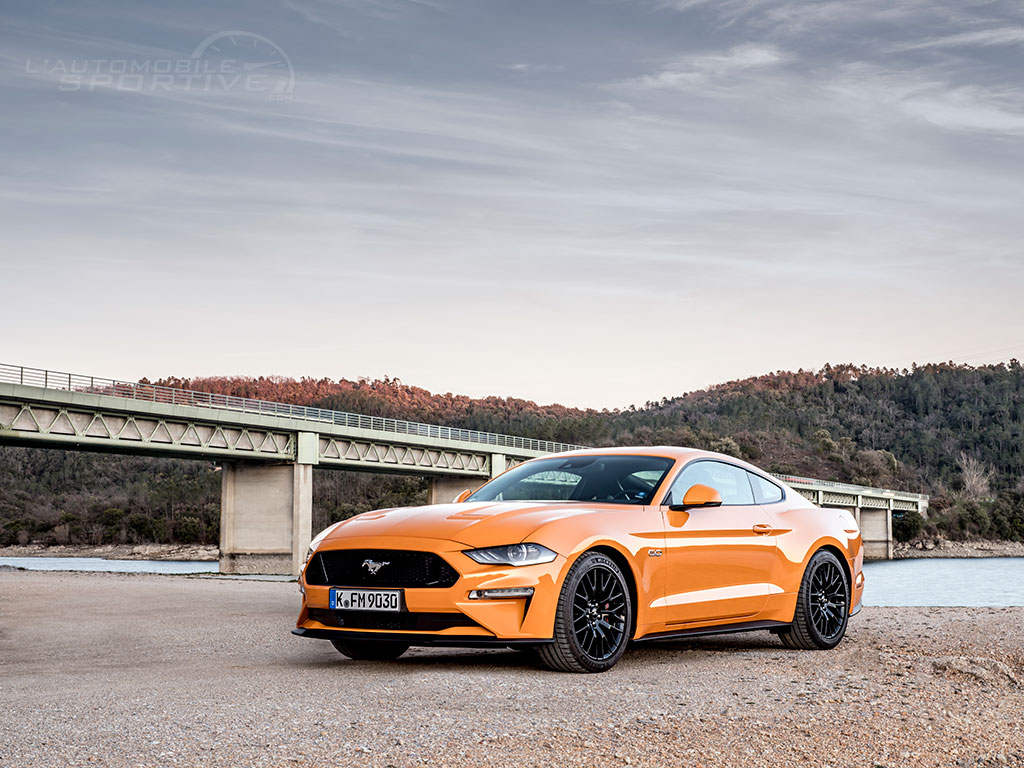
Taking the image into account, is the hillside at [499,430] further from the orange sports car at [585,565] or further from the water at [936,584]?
the orange sports car at [585,565]

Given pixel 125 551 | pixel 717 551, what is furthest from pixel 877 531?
pixel 717 551

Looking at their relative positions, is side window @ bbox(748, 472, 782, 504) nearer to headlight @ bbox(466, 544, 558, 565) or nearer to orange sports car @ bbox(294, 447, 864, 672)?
orange sports car @ bbox(294, 447, 864, 672)

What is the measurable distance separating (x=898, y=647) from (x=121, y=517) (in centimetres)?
11865

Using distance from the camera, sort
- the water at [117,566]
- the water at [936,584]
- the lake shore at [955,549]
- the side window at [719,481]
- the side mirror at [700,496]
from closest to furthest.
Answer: the side mirror at [700,496], the side window at [719,481], the water at [936,584], the water at [117,566], the lake shore at [955,549]

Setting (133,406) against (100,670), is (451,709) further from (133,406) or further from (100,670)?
(133,406)

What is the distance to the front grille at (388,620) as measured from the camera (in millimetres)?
6742

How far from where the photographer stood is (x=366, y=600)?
23.1 ft

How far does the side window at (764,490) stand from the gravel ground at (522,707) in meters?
1.19

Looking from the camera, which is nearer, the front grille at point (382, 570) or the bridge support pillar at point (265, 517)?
the front grille at point (382, 570)

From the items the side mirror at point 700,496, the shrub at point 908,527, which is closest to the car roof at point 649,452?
the side mirror at point 700,496

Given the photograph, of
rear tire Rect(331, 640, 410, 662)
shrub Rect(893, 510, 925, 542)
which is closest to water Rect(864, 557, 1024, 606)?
rear tire Rect(331, 640, 410, 662)

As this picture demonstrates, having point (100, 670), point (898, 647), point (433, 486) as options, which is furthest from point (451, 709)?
point (433, 486)

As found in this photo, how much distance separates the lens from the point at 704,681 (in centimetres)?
660

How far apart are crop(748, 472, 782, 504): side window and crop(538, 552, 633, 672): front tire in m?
1.99
